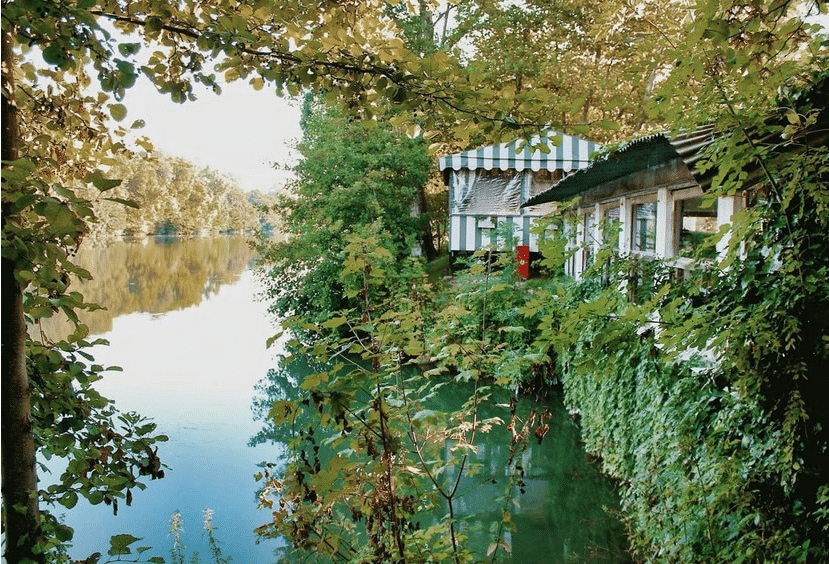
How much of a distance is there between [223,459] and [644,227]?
6.02m

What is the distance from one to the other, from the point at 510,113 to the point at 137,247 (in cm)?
3943

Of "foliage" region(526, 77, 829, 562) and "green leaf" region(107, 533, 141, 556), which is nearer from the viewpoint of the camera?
"green leaf" region(107, 533, 141, 556)

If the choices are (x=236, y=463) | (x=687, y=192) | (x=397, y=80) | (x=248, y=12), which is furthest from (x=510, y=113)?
A: (x=236, y=463)

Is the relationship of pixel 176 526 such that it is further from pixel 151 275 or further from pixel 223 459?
pixel 151 275

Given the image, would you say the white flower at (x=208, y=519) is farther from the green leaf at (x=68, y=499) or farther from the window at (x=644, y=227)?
the window at (x=644, y=227)

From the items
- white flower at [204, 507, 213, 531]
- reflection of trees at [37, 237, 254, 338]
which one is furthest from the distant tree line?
white flower at [204, 507, 213, 531]

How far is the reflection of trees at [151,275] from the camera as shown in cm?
1712

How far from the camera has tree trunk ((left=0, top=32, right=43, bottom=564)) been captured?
1271 millimetres

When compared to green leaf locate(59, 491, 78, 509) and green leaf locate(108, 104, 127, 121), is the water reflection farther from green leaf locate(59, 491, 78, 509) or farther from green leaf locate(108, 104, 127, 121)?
green leaf locate(108, 104, 127, 121)

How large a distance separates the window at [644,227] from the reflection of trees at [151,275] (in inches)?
278

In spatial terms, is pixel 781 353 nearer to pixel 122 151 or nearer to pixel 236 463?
pixel 122 151

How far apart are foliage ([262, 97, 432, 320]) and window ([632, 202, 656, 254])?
6240mm

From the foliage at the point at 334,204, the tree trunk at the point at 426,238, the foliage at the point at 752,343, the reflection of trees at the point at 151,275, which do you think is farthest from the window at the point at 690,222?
the tree trunk at the point at 426,238

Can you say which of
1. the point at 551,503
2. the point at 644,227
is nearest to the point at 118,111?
the point at 551,503
